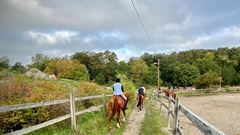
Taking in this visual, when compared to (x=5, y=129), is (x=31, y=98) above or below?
above

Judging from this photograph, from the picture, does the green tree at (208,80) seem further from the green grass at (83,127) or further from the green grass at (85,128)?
the green grass at (83,127)

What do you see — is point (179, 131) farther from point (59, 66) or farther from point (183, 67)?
point (183, 67)

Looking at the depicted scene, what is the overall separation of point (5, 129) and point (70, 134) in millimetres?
1869

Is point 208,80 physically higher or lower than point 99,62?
lower

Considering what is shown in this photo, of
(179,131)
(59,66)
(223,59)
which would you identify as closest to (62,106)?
(179,131)

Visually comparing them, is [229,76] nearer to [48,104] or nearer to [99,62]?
[99,62]

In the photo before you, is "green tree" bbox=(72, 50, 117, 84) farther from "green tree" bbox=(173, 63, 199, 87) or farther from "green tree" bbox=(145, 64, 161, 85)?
"green tree" bbox=(173, 63, 199, 87)

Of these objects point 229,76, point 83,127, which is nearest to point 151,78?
point 229,76

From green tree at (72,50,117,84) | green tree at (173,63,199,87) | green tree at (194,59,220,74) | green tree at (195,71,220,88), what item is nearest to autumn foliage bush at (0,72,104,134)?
green tree at (195,71,220,88)

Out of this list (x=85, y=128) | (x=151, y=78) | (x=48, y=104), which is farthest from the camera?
(x=151, y=78)

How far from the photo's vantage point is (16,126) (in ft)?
27.0

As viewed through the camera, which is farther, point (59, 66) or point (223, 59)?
point (223, 59)

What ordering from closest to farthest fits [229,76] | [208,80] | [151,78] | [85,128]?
[85,128] < [208,80] < [229,76] < [151,78]

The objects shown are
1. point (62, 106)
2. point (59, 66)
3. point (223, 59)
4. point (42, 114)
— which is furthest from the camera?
point (223, 59)
